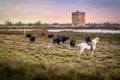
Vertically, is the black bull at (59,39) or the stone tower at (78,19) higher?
the stone tower at (78,19)

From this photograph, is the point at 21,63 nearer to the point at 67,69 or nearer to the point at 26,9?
the point at 67,69

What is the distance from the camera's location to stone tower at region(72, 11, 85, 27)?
5438mm

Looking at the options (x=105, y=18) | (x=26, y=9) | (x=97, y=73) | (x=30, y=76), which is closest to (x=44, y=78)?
(x=30, y=76)

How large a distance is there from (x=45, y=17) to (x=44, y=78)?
8.59ft

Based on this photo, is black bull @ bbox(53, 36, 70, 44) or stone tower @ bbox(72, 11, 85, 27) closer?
stone tower @ bbox(72, 11, 85, 27)

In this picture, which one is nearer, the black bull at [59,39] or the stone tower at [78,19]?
the stone tower at [78,19]

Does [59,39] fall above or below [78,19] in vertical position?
below

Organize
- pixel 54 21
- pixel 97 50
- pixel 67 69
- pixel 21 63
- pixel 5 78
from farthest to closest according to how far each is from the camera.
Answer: pixel 97 50
pixel 54 21
pixel 21 63
pixel 67 69
pixel 5 78

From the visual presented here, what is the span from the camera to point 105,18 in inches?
206

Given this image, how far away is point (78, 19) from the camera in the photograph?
5.47m

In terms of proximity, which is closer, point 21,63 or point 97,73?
point 97,73

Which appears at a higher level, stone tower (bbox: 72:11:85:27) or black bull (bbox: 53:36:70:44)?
stone tower (bbox: 72:11:85:27)

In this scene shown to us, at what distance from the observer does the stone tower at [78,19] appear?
5438 mm

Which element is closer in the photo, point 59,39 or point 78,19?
point 78,19
